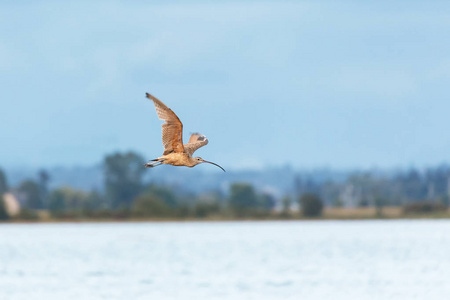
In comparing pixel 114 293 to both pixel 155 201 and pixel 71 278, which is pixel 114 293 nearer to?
pixel 71 278

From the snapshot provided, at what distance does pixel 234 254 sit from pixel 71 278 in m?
17.6

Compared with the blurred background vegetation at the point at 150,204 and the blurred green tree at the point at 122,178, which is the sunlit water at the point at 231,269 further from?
the blurred green tree at the point at 122,178

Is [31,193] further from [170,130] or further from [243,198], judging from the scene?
[170,130]

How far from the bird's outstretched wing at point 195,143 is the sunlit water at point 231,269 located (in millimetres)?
20727

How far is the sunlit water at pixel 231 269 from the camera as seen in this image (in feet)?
134

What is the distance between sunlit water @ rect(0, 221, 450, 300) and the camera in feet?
134

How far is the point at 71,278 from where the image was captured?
4806cm

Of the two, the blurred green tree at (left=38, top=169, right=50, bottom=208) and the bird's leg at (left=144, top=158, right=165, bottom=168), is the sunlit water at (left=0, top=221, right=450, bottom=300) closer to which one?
the bird's leg at (left=144, top=158, right=165, bottom=168)

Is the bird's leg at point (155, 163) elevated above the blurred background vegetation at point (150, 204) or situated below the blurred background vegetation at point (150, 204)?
below

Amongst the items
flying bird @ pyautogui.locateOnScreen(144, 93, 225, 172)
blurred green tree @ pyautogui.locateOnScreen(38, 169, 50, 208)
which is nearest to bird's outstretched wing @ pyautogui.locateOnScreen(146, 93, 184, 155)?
flying bird @ pyautogui.locateOnScreen(144, 93, 225, 172)

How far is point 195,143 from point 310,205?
10861cm

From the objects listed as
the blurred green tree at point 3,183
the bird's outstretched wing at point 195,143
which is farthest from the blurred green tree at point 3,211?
the bird's outstretched wing at point 195,143

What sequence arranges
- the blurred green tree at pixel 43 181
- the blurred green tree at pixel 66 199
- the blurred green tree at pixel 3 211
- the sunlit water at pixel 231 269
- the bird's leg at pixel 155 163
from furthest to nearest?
the blurred green tree at pixel 43 181 → the blurred green tree at pixel 66 199 → the blurred green tree at pixel 3 211 → the sunlit water at pixel 231 269 → the bird's leg at pixel 155 163

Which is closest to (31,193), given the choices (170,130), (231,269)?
(231,269)
